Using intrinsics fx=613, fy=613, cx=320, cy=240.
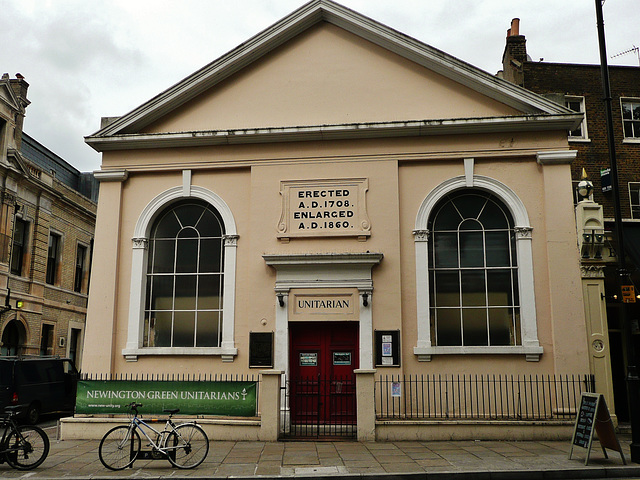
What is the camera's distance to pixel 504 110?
1478 centimetres

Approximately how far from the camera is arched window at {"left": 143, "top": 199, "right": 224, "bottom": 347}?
588 inches

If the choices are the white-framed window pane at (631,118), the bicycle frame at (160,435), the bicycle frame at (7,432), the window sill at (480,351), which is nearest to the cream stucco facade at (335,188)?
the window sill at (480,351)

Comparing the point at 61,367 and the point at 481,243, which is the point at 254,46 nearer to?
the point at 481,243

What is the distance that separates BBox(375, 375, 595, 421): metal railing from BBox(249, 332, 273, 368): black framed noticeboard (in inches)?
99.7

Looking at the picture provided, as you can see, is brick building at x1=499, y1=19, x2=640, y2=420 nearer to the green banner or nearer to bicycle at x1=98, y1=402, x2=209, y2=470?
the green banner

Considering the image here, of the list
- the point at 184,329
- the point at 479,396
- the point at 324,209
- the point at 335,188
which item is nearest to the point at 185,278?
the point at 184,329

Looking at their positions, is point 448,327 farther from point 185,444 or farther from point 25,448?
point 25,448

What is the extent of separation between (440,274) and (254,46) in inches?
286

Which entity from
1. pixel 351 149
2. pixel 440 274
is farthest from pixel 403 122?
pixel 440 274

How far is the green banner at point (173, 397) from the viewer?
43.0 feet

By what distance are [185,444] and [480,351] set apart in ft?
22.4

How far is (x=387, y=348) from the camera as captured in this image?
1380 cm

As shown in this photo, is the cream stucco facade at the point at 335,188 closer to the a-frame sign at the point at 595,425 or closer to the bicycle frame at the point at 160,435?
the a-frame sign at the point at 595,425

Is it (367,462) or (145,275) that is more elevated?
(145,275)
